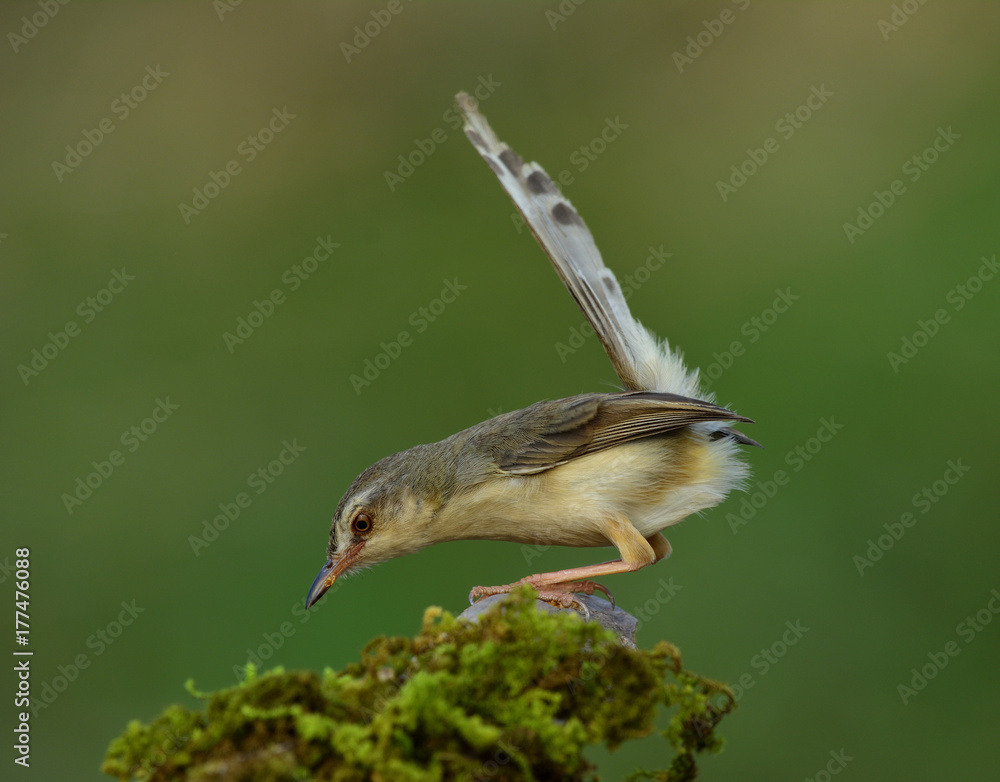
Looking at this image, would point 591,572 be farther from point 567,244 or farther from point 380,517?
point 567,244

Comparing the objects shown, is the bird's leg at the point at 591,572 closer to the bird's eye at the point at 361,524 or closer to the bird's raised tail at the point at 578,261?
the bird's eye at the point at 361,524

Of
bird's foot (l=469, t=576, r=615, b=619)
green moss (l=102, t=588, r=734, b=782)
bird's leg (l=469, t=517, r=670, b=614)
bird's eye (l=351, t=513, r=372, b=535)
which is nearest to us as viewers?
green moss (l=102, t=588, r=734, b=782)

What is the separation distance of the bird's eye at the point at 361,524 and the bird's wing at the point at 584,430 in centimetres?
60

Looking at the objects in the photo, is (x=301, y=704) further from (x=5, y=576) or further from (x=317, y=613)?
(x=5, y=576)

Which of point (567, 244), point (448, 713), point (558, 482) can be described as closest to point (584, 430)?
point (558, 482)

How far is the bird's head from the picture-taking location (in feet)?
13.5

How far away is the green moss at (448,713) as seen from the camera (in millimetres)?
1810

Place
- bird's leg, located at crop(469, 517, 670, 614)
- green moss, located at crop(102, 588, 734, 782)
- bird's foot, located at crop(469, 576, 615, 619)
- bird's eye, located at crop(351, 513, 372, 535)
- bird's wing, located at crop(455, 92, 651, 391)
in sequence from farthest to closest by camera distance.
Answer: bird's wing, located at crop(455, 92, 651, 391), bird's eye, located at crop(351, 513, 372, 535), bird's leg, located at crop(469, 517, 670, 614), bird's foot, located at crop(469, 576, 615, 619), green moss, located at crop(102, 588, 734, 782)

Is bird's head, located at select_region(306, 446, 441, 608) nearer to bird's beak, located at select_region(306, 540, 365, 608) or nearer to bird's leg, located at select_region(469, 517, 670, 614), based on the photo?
bird's beak, located at select_region(306, 540, 365, 608)

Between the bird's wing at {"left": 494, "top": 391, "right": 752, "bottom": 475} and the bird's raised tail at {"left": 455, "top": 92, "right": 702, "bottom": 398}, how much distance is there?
0.41m

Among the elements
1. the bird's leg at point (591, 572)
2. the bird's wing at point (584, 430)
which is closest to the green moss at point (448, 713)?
the bird's leg at point (591, 572)

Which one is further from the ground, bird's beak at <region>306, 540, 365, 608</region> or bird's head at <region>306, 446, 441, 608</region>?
bird's head at <region>306, 446, 441, 608</region>

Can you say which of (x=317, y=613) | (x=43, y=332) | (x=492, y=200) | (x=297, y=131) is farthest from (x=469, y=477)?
(x=297, y=131)

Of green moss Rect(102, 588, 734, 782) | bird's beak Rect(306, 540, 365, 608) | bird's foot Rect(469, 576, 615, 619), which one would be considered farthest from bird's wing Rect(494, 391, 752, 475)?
green moss Rect(102, 588, 734, 782)
